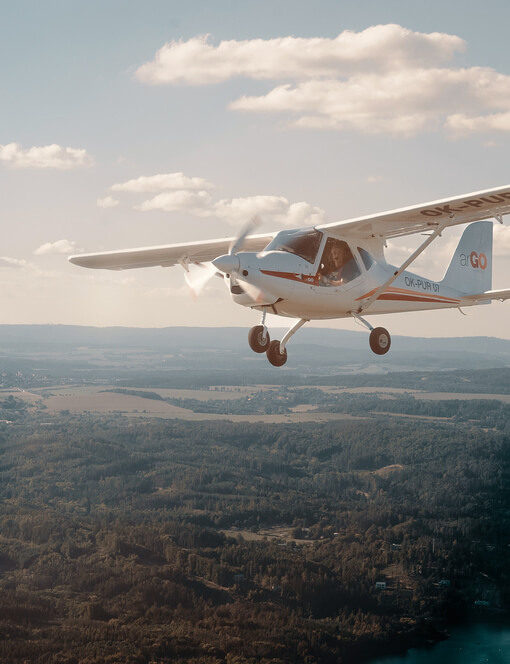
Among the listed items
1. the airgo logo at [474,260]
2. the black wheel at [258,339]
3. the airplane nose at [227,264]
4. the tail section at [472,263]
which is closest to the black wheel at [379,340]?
the black wheel at [258,339]

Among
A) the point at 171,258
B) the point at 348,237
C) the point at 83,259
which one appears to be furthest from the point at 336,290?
the point at 83,259

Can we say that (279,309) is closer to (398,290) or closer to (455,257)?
(398,290)

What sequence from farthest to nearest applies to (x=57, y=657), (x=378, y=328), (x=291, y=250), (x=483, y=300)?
(x=57, y=657) < (x=483, y=300) < (x=378, y=328) < (x=291, y=250)

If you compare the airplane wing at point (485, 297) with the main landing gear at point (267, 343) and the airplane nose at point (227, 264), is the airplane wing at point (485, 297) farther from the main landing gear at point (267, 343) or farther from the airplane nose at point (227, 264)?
the airplane nose at point (227, 264)

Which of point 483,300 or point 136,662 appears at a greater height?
point 483,300

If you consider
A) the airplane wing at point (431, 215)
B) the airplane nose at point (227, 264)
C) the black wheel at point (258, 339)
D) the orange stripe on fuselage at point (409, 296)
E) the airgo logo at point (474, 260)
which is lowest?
the black wheel at point (258, 339)

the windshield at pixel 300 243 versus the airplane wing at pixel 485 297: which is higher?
the windshield at pixel 300 243

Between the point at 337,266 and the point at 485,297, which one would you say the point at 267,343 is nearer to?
the point at 337,266
